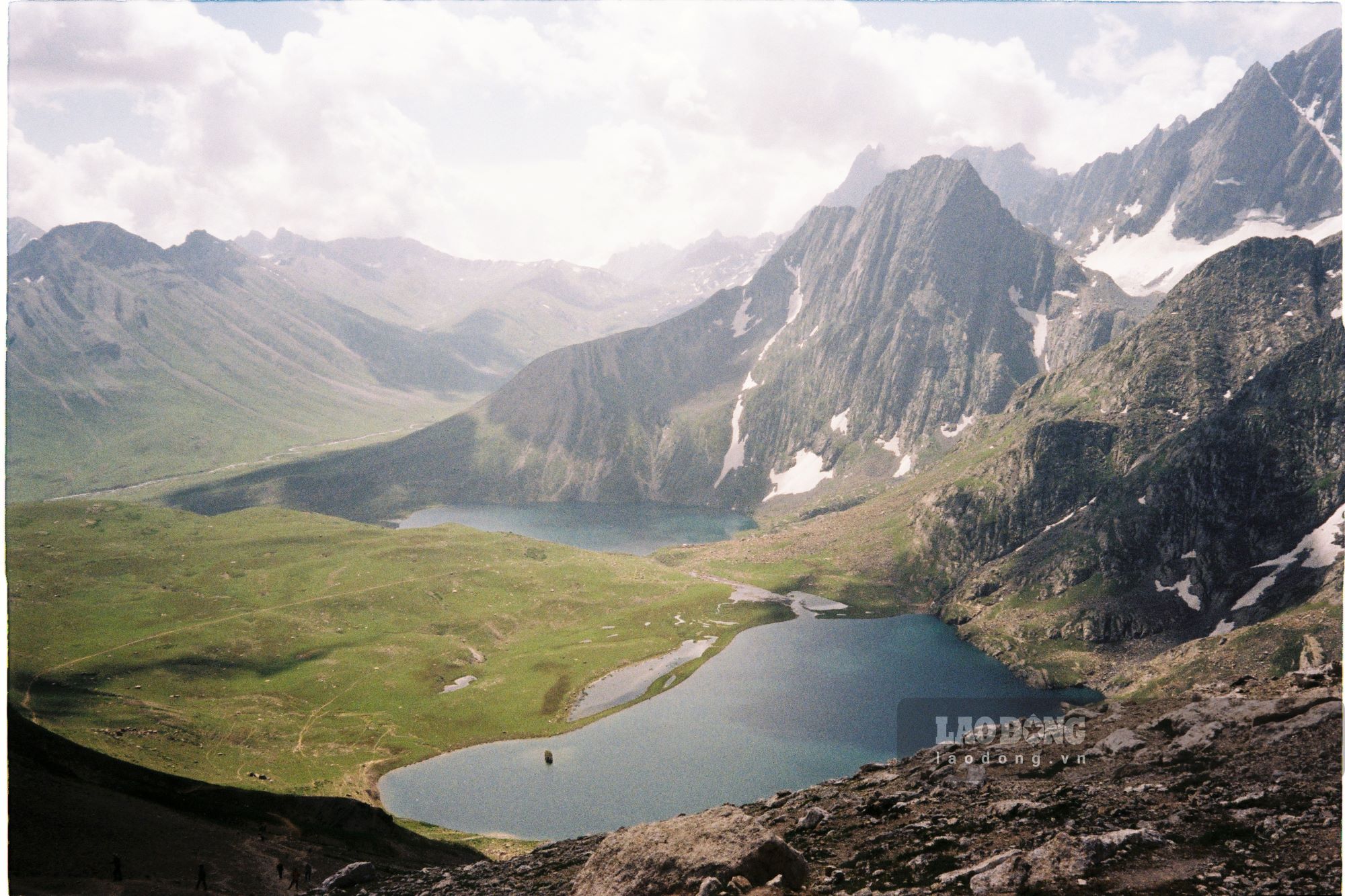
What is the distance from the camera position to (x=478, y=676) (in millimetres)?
129750

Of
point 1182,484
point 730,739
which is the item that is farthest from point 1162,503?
point 730,739

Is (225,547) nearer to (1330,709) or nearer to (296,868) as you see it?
(296,868)

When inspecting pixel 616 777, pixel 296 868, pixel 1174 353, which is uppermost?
pixel 1174 353

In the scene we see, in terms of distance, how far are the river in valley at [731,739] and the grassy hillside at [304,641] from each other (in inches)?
333

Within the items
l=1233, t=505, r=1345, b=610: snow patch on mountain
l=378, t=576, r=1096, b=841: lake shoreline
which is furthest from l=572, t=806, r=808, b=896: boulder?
l=1233, t=505, r=1345, b=610: snow patch on mountain

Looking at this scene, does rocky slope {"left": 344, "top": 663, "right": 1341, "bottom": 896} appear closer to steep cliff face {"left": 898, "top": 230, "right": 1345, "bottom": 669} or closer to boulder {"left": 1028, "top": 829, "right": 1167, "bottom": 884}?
boulder {"left": 1028, "top": 829, "right": 1167, "bottom": 884}

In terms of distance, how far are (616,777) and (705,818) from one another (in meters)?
69.2

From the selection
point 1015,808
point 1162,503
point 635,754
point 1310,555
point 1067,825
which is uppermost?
point 1162,503

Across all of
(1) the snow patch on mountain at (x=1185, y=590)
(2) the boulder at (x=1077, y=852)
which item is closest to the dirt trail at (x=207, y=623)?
(2) the boulder at (x=1077, y=852)

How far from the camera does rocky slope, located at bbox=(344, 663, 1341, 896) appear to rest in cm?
2334

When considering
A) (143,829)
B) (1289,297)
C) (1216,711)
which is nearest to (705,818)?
(1216,711)

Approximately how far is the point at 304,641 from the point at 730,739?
7671 cm

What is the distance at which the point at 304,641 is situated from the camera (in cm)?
13450

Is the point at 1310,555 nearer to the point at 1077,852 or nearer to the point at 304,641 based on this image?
the point at 1077,852
